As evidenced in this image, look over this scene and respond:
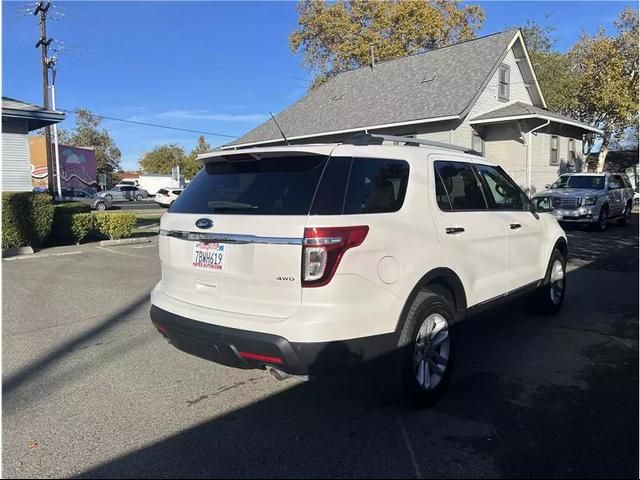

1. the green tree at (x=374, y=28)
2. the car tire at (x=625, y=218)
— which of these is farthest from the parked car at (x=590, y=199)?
the green tree at (x=374, y=28)

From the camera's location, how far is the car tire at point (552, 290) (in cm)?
591

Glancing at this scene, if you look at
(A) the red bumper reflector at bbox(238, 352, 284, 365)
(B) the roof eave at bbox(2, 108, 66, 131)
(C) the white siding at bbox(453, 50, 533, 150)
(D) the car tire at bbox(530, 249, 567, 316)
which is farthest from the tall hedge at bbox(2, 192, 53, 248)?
(C) the white siding at bbox(453, 50, 533, 150)

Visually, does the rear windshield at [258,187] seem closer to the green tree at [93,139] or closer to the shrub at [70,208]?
the shrub at [70,208]

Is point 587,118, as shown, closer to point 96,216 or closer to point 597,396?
point 96,216

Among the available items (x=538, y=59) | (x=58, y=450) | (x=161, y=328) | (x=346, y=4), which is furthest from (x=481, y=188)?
(x=346, y=4)

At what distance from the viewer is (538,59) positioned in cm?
3089

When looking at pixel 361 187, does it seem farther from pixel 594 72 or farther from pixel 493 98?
pixel 594 72

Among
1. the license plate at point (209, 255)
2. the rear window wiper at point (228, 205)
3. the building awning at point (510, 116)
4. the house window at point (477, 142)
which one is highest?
the building awning at point (510, 116)

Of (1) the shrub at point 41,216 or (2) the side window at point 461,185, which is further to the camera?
(1) the shrub at point 41,216

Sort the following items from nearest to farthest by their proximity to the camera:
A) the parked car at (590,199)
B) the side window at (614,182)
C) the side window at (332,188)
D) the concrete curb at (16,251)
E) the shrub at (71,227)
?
1. the side window at (332,188)
2. the concrete curb at (16,251)
3. the shrub at (71,227)
4. the parked car at (590,199)
5. the side window at (614,182)

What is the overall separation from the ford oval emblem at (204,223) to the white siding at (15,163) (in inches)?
489

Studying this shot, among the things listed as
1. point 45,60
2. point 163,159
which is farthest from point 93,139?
point 45,60

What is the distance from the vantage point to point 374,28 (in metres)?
32.9

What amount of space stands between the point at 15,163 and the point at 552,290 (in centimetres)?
1344
